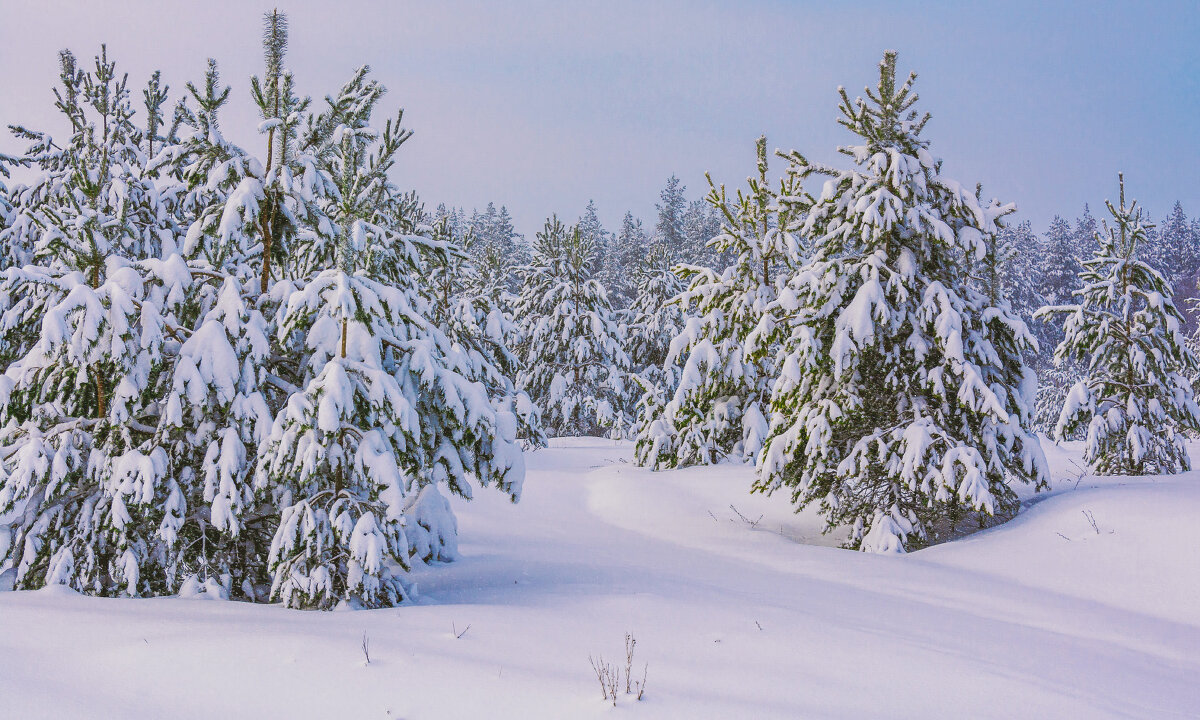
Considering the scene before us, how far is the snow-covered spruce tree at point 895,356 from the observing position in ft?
30.0

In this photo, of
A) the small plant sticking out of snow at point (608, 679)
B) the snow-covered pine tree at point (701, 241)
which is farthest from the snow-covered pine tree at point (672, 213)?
the small plant sticking out of snow at point (608, 679)

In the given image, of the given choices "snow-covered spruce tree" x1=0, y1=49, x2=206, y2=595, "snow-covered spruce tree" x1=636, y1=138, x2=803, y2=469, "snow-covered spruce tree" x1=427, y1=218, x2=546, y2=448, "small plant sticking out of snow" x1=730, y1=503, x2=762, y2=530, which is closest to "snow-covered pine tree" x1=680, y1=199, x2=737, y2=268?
"snow-covered spruce tree" x1=427, y1=218, x2=546, y2=448

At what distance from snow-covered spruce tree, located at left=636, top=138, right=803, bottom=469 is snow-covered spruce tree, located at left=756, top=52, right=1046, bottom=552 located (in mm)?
2269

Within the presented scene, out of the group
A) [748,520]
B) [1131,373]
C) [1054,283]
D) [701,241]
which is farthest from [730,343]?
[1054,283]

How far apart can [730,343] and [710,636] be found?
9374 mm

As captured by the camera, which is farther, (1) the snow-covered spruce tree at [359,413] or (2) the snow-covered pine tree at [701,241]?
(2) the snow-covered pine tree at [701,241]

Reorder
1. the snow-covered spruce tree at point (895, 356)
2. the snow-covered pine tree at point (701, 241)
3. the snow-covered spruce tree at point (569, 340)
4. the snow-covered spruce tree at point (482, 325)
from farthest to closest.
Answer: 1. the snow-covered pine tree at point (701, 241)
2. the snow-covered spruce tree at point (569, 340)
3. the snow-covered spruce tree at point (895, 356)
4. the snow-covered spruce tree at point (482, 325)

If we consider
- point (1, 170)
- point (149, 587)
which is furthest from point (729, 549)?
point (1, 170)

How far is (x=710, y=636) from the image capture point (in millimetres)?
4941

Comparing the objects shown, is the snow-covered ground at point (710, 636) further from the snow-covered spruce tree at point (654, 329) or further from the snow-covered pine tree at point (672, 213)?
the snow-covered pine tree at point (672, 213)

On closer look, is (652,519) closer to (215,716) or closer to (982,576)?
(982,576)

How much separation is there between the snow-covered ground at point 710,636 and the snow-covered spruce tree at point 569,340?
16.3 metres

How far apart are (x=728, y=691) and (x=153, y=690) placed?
111 inches

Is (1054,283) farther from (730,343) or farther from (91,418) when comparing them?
(91,418)
